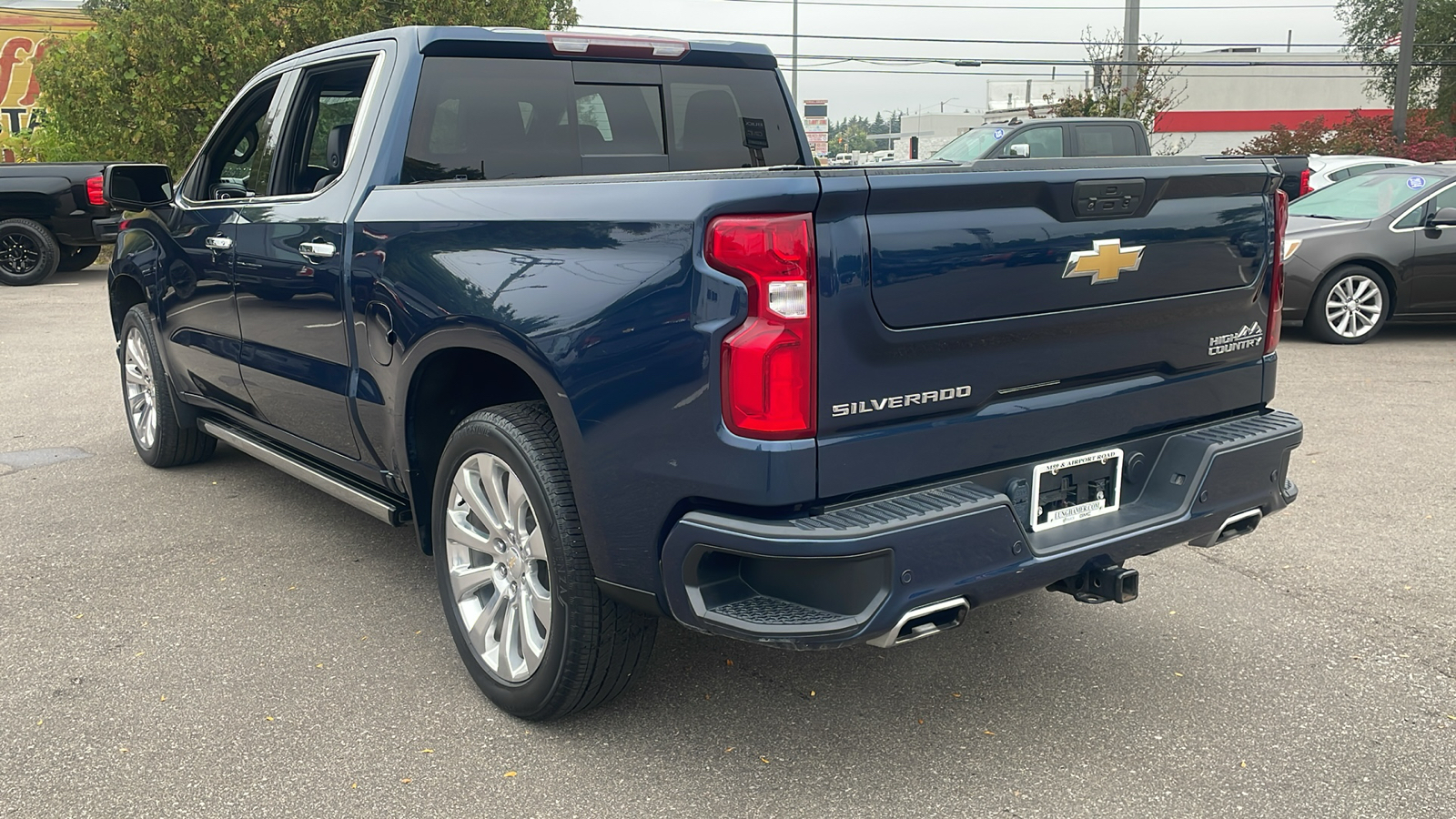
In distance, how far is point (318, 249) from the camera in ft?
12.9

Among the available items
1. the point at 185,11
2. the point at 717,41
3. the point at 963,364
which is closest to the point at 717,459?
the point at 963,364

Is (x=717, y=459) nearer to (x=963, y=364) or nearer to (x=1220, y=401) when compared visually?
(x=963, y=364)

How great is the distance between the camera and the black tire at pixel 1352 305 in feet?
33.3

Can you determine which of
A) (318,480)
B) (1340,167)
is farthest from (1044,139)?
(318,480)

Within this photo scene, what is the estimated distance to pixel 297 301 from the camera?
412cm

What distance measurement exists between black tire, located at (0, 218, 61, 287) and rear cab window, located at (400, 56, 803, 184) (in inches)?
555

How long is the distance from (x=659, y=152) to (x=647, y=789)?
245 centimetres

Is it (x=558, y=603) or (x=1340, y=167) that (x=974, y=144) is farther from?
(x=558, y=603)

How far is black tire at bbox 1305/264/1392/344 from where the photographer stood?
33.3ft

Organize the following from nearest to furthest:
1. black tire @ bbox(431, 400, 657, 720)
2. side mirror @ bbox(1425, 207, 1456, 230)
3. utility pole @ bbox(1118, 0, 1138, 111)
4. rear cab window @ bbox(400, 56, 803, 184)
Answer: black tire @ bbox(431, 400, 657, 720) → rear cab window @ bbox(400, 56, 803, 184) → side mirror @ bbox(1425, 207, 1456, 230) → utility pole @ bbox(1118, 0, 1138, 111)

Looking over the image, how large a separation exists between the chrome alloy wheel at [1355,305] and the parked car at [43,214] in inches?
558

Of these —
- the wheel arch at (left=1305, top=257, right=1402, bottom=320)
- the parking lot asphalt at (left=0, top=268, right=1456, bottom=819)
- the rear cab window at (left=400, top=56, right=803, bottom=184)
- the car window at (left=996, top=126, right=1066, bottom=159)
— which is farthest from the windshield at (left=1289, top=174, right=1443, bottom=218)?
the rear cab window at (left=400, top=56, right=803, bottom=184)

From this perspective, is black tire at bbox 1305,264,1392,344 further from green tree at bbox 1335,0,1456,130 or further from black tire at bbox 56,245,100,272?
green tree at bbox 1335,0,1456,130

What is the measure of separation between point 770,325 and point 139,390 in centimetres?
481
